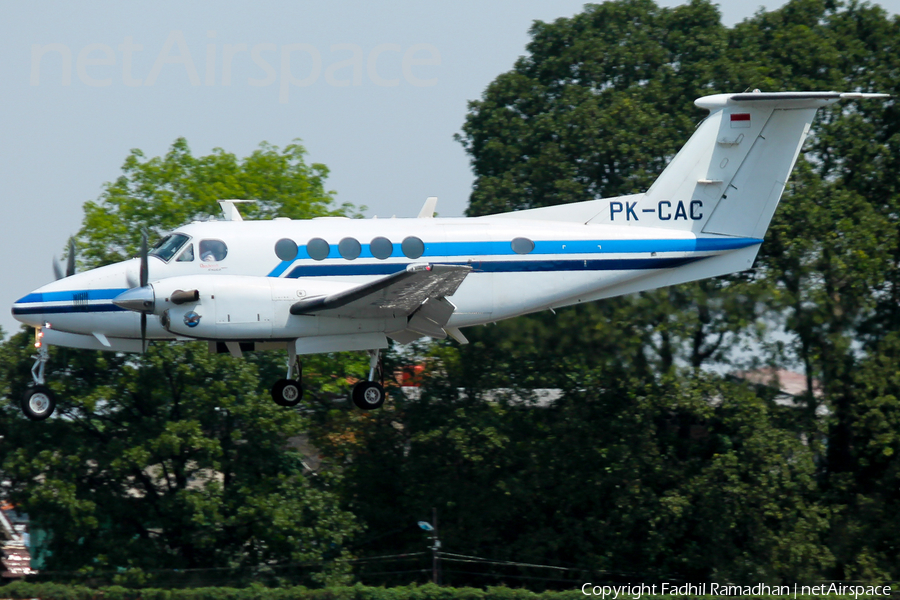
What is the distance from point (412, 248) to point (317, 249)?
1445mm

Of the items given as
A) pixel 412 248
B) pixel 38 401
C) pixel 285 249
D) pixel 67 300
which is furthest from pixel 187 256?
pixel 412 248

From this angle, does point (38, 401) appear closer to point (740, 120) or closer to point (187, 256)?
point (187, 256)

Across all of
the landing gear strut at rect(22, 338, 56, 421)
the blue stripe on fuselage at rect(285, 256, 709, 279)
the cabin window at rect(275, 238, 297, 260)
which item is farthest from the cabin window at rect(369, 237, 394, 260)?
the landing gear strut at rect(22, 338, 56, 421)

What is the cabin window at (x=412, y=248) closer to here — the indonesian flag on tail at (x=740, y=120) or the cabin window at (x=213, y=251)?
the cabin window at (x=213, y=251)

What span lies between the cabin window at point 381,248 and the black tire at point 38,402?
5354 mm

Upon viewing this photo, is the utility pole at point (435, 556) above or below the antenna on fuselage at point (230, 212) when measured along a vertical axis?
below

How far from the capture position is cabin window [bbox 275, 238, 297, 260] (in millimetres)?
16984

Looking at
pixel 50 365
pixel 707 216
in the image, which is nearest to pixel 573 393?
pixel 707 216

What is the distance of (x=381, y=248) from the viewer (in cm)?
1723

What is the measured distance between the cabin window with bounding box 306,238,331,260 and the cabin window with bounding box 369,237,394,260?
0.67 metres

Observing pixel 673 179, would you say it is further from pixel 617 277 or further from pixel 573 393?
pixel 573 393

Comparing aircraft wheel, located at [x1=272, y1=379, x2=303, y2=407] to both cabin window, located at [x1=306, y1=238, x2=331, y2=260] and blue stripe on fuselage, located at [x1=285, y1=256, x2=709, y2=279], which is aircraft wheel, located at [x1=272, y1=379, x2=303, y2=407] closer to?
blue stripe on fuselage, located at [x1=285, y1=256, x2=709, y2=279]

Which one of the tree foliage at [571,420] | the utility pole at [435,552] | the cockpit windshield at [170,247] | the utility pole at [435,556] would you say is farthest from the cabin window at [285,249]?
the utility pole at [435,556]

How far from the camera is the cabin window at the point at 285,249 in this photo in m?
17.0
